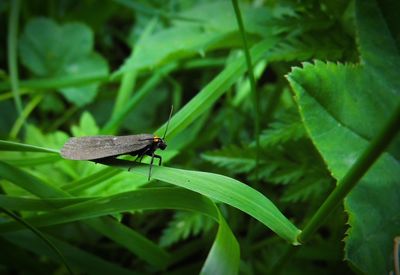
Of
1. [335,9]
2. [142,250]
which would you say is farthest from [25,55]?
[335,9]

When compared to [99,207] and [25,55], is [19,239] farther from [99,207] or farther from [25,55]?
[25,55]

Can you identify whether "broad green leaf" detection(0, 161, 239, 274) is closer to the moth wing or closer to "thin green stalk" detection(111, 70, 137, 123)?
the moth wing

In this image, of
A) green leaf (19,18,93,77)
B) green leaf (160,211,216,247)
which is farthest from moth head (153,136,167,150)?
green leaf (19,18,93,77)

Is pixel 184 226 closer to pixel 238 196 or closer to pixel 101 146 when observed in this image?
pixel 101 146

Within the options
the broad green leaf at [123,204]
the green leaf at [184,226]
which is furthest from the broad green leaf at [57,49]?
the broad green leaf at [123,204]

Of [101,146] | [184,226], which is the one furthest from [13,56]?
[184,226]

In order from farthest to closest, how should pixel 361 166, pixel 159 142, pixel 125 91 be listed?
pixel 125 91, pixel 159 142, pixel 361 166

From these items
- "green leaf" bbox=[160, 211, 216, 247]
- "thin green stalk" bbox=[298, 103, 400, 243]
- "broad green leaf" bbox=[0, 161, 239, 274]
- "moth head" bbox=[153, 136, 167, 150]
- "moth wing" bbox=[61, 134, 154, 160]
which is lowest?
"green leaf" bbox=[160, 211, 216, 247]
